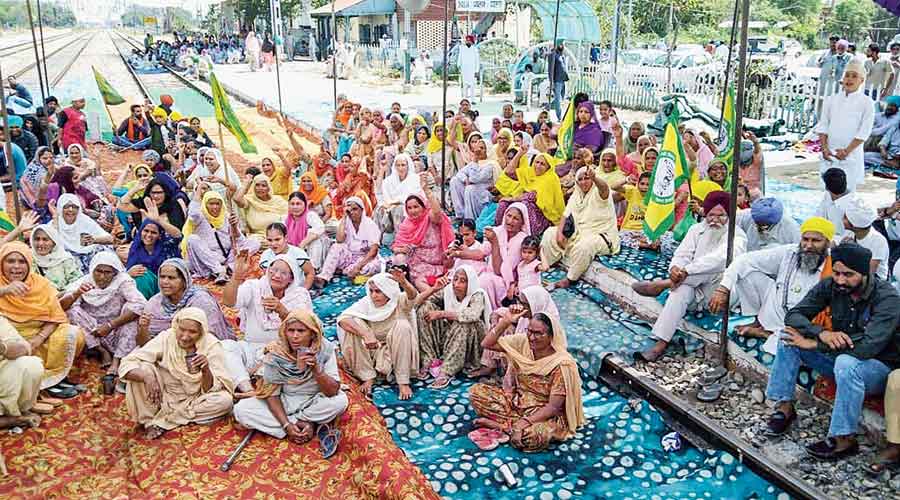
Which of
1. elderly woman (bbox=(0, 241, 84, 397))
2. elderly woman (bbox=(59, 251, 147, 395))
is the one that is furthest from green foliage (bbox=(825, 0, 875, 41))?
elderly woman (bbox=(0, 241, 84, 397))

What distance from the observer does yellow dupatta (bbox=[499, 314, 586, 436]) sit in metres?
3.91

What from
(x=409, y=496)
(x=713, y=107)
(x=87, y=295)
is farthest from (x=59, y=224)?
(x=713, y=107)

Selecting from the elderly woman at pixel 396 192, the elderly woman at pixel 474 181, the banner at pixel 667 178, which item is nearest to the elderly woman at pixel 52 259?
the elderly woman at pixel 396 192

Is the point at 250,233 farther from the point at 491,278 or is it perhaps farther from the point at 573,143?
the point at 573,143

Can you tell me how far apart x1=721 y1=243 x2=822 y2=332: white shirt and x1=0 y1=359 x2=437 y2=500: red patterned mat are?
222 centimetres

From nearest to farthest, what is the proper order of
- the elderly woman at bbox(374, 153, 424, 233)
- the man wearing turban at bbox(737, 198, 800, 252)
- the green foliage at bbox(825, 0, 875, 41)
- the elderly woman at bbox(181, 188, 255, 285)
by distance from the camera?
the man wearing turban at bbox(737, 198, 800, 252) → the elderly woman at bbox(181, 188, 255, 285) → the elderly woman at bbox(374, 153, 424, 233) → the green foliage at bbox(825, 0, 875, 41)

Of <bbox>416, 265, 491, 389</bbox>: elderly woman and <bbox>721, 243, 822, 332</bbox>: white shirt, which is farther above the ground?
<bbox>721, 243, 822, 332</bbox>: white shirt

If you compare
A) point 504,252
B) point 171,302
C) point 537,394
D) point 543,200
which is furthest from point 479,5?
point 537,394

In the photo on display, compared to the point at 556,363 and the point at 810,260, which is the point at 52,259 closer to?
the point at 556,363

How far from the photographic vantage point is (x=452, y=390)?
4.64 meters

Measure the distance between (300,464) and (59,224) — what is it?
11.5 ft

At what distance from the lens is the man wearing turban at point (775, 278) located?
409 cm

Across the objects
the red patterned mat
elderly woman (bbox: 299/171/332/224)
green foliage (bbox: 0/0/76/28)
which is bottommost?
the red patterned mat

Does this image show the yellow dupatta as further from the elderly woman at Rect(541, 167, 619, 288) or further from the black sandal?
the elderly woman at Rect(541, 167, 619, 288)
